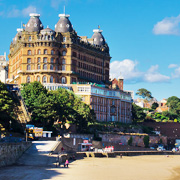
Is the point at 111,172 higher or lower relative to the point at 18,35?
lower

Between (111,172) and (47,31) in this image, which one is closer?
(111,172)

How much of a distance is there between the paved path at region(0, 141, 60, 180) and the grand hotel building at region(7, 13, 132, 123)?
5387cm

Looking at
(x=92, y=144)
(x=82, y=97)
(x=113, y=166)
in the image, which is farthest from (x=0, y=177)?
(x=82, y=97)

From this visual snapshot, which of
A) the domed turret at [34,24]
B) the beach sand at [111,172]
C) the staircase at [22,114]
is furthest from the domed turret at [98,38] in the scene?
the beach sand at [111,172]

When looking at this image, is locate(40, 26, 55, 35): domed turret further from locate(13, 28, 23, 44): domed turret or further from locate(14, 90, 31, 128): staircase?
locate(14, 90, 31, 128): staircase

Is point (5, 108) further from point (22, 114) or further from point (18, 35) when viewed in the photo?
point (18, 35)

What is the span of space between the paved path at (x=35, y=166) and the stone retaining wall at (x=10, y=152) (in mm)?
882

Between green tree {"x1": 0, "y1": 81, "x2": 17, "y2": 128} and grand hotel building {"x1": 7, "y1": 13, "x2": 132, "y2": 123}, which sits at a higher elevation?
grand hotel building {"x1": 7, "y1": 13, "x2": 132, "y2": 123}

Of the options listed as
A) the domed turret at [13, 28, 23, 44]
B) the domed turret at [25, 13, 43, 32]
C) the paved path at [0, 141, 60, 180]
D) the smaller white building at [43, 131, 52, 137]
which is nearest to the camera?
the paved path at [0, 141, 60, 180]

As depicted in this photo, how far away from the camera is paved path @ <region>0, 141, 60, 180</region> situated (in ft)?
202

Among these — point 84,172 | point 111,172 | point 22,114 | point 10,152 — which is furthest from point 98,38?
point 84,172

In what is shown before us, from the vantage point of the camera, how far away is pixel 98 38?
168 metres

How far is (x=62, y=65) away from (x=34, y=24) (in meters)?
14.4

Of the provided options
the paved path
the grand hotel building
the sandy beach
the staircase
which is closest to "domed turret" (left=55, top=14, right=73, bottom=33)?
the grand hotel building
